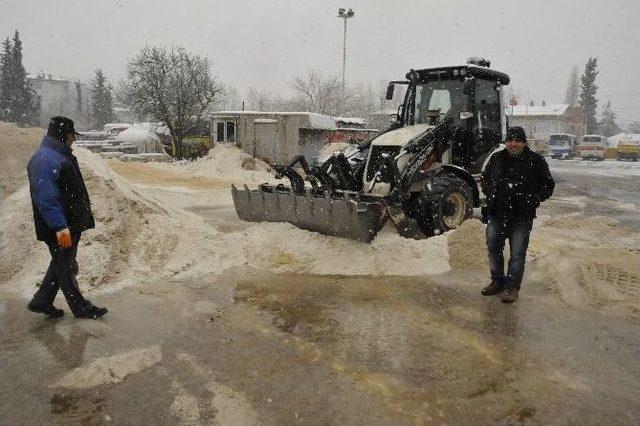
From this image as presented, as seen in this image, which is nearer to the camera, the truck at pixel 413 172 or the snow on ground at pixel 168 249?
the snow on ground at pixel 168 249

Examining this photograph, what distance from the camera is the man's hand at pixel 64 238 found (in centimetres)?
417

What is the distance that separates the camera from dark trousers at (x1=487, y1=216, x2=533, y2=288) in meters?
5.27

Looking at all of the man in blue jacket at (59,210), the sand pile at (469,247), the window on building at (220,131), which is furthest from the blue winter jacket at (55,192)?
the window on building at (220,131)

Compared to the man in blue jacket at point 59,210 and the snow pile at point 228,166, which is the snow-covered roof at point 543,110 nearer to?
the snow pile at point 228,166

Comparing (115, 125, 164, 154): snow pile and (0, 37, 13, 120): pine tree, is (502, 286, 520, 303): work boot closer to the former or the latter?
(115, 125, 164, 154): snow pile

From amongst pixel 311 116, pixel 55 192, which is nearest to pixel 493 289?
pixel 55 192

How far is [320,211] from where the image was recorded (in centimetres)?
699

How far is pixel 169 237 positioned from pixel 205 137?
2363 cm

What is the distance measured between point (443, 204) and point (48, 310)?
5.25 metres

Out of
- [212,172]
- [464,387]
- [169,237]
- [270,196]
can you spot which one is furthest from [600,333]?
[212,172]

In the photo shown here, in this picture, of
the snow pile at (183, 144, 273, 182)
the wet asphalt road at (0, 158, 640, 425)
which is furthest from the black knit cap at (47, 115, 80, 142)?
the snow pile at (183, 144, 273, 182)

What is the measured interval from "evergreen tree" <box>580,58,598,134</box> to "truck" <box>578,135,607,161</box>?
31.9m

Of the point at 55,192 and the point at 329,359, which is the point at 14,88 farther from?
the point at 329,359

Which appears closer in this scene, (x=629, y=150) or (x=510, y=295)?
(x=510, y=295)
